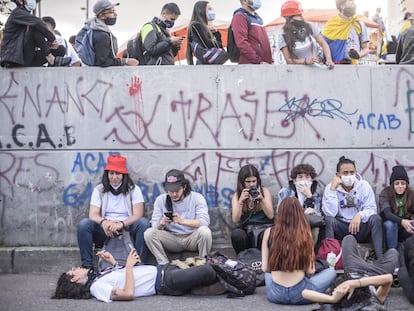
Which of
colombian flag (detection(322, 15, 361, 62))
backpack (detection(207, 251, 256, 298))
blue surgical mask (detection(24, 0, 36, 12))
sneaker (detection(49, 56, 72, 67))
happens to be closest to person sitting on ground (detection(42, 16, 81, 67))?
sneaker (detection(49, 56, 72, 67))

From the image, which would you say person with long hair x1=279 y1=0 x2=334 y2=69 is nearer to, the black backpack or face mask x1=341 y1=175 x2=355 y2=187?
face mask x1=341 y1=175 x2=355 y2=187

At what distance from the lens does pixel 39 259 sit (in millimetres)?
8539

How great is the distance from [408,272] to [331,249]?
127 centimetres

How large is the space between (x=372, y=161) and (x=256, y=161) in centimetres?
155

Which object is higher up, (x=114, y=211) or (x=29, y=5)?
Result: (x=29, y=5)

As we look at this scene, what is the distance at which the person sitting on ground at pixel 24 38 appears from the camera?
8805 mm

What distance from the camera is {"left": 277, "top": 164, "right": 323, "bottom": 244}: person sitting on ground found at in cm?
831

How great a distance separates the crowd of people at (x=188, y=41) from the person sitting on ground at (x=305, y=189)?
1.52 m

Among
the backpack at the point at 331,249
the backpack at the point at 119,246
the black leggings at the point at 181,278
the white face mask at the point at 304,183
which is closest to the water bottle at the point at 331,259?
the backpack at the point at 331,249

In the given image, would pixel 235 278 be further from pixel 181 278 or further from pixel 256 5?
pixel 256 5

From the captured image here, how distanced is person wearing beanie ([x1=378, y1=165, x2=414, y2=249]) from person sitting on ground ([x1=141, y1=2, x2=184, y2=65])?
348 cm

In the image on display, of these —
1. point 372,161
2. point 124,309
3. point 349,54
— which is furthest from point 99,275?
point 349,54

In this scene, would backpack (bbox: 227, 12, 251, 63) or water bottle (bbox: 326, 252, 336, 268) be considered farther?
backpack (bbox: 227, 12, 251, 63)

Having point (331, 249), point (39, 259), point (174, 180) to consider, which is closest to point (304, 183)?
point (331, 249)
